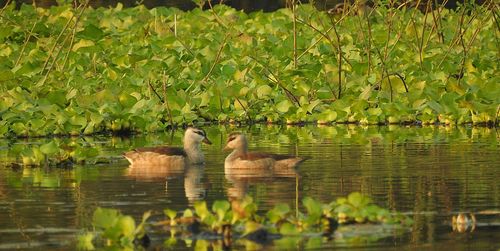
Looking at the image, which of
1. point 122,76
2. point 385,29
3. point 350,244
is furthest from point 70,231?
point 385,29

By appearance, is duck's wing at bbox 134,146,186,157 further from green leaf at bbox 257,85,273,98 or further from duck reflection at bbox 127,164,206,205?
green leaf at bbox 257,85,273,98

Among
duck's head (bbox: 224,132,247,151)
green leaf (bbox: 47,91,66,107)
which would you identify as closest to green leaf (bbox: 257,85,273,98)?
green leaf (bbox: 47,91,66,107)

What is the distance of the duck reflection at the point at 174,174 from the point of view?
13148mm

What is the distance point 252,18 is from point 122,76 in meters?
9.23

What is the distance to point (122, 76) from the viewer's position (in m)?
20.8

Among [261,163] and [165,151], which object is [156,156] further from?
[261,163]

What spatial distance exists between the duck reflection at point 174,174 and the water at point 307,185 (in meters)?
0.01

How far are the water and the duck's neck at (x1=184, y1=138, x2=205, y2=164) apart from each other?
187mm

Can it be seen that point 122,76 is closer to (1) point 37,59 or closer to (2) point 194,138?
(1) point 37,59

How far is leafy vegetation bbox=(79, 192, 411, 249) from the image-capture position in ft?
31.7

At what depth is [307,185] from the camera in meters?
13.0

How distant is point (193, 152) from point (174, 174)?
834 millimetres

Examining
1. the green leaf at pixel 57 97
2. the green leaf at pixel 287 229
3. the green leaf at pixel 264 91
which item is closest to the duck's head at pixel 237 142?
the green leaf at pixel 57 97

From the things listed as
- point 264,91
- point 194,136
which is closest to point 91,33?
point 264,91
